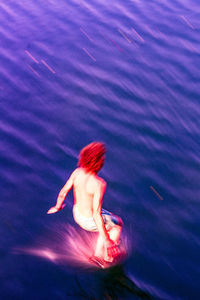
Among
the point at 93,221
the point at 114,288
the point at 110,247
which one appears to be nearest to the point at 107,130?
the point at 93,221

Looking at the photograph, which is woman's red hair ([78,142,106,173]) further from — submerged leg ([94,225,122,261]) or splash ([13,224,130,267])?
splash ([13,224,130,267])

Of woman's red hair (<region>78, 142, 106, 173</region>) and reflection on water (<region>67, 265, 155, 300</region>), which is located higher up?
woman's red hair (<region>78, 142, 106, 173</region>)

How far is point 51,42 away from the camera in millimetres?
8719

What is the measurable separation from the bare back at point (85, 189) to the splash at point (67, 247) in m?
0.77

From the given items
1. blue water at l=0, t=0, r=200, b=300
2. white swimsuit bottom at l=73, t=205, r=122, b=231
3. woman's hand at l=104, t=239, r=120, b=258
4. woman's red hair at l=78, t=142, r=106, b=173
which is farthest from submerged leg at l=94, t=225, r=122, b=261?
woman's red hair at l=78, t=142, r=106, b=173

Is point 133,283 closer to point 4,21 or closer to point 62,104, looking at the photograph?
point 62,104

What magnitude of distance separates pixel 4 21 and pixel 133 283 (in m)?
8.43

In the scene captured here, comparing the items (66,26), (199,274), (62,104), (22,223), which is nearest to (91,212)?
(22,223)

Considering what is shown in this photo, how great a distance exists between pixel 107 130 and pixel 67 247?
2605mm

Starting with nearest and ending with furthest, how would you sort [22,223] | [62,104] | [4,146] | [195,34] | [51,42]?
[22,223]
[4,146]
[62,104]
[51,42]
[195,34]

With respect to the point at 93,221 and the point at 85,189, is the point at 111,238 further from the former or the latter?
the point at 85,189

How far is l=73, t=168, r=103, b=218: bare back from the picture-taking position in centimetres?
365

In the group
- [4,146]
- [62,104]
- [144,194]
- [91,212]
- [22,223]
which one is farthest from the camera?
[62,104]

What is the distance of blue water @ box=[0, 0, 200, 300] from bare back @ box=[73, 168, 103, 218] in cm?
87
